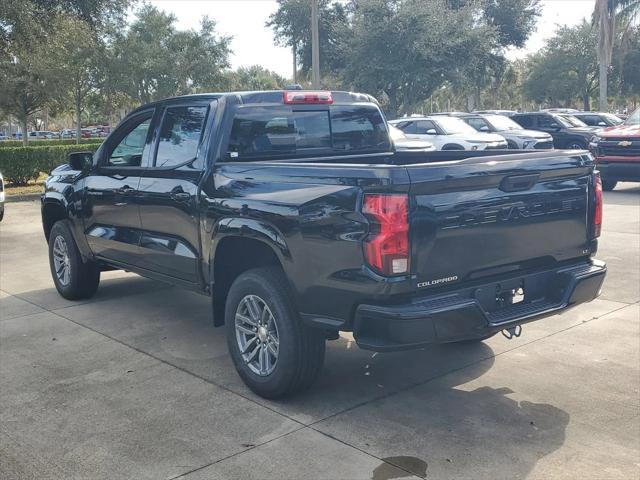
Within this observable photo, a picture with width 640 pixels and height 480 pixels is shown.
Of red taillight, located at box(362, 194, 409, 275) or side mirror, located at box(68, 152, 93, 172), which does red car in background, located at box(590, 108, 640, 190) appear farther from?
red taillight, located at box(362, 194, 409, 275)

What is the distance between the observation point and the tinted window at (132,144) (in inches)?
229

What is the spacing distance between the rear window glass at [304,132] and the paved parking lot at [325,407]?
1550 millimetres

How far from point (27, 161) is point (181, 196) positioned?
14.8 metres

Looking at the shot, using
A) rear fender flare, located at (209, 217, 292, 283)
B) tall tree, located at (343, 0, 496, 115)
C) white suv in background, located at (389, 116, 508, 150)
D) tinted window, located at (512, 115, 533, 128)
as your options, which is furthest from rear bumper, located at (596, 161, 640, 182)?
tall tree, located at (343, 0, 496, 115)

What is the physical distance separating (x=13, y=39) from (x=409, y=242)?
48.7 ft

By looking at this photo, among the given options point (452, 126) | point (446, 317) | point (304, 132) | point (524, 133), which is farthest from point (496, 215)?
point (524, 133)

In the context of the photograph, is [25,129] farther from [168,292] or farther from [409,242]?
[409,242]

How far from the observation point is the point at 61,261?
721cm

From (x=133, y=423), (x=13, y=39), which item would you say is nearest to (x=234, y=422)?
(x=133, y=423)

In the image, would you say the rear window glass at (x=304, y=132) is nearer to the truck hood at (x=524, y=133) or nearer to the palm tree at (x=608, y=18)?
the truck hood at (x=524, y=133)

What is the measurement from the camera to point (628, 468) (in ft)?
11.8

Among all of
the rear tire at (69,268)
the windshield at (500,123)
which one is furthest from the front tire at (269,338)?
the windshield at (500,123)

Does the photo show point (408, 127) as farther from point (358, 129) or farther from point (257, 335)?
point (257, 335)

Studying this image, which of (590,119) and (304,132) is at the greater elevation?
(590,119)
